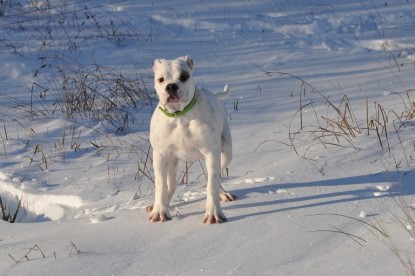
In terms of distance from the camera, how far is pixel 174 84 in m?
3.82

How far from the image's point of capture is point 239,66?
341 inches

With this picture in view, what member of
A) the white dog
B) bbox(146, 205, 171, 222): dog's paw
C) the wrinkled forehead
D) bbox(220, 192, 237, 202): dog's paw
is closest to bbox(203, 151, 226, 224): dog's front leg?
the white dog

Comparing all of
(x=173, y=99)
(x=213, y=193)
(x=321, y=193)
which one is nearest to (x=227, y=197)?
(x=213, y=193)

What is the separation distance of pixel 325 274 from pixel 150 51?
22.3ft

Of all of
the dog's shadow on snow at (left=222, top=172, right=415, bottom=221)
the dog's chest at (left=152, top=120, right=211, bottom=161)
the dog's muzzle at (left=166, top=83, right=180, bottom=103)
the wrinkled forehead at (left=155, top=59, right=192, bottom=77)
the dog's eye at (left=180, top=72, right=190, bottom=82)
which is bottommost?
the dog's shadow on snow at (left=222, top=172, right=415, bottom=221)

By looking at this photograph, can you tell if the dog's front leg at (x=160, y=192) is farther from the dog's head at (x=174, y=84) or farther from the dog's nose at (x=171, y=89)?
the dog's nose at (x=171, y=89)

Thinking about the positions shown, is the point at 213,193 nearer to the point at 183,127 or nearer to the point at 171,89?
the point at 183,127

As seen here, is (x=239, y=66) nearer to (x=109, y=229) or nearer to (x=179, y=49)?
(x=179, y=49)

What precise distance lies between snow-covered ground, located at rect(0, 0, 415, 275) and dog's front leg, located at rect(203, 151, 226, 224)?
86mm

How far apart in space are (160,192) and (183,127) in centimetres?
46

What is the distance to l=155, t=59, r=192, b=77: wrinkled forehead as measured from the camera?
3.87 meters

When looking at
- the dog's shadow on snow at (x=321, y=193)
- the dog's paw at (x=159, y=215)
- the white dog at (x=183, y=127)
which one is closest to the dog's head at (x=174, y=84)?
the white dog at (x=183, y=127)

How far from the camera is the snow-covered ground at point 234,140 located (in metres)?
3.56

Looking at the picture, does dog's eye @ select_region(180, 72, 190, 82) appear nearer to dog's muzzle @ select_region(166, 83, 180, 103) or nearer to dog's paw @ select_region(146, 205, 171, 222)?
dog's muzzle @ select_region(166, 83, 180, 103)
